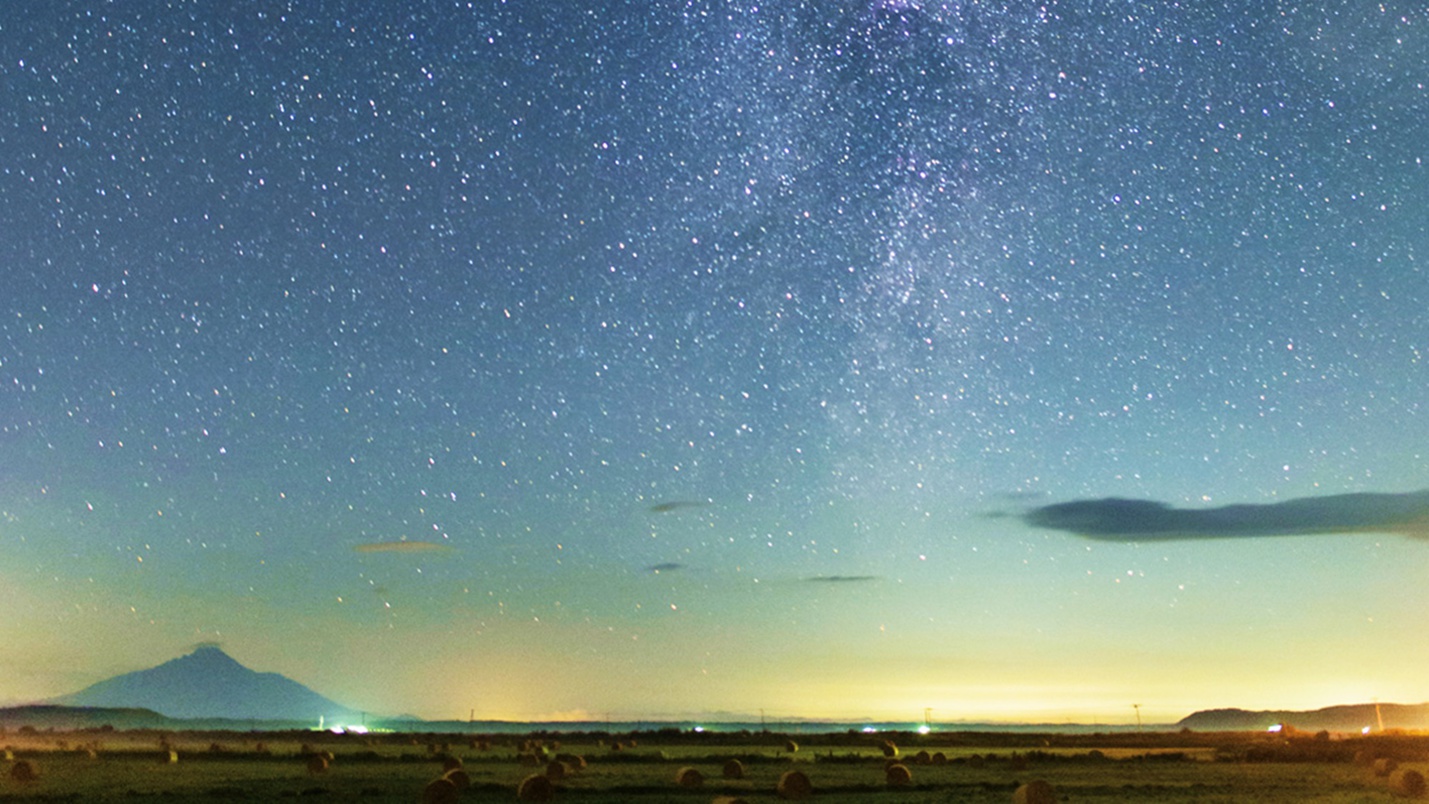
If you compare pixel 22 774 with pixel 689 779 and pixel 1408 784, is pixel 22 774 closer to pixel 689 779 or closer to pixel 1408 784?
pixel 689 779

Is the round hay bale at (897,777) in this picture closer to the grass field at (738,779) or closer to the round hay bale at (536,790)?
the grass field at (738,779)

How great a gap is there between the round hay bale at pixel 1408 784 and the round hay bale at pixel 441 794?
1262 inches

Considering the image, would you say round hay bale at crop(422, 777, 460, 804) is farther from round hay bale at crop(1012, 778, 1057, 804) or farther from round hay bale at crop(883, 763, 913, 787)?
round hay bale at crop(883, 763, 913, 787)

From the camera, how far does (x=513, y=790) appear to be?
4400cm

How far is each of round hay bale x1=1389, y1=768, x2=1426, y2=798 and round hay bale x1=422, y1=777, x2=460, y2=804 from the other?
105 ft

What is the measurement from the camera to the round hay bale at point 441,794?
37.1 metres

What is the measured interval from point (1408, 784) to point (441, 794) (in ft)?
108

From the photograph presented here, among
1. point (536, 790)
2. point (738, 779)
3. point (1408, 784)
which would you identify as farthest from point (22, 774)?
point (1408, 784)

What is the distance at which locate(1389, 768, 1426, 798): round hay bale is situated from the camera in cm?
4069

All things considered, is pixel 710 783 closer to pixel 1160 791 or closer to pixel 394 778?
pixel 394 778

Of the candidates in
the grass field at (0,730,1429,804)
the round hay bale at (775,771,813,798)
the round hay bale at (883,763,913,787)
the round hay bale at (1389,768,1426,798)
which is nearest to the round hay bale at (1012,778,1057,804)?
the grass field at (0,730,1429,804)

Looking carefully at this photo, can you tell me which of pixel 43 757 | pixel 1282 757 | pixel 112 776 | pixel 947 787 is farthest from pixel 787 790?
pixel 43 757

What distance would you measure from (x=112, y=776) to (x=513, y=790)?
22.7 meters

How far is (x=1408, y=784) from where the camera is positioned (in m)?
40.9
